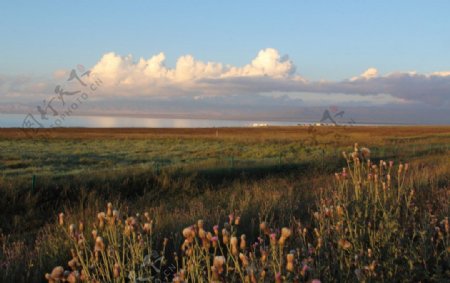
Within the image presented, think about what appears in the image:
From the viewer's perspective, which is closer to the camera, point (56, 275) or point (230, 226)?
point (56, 275)

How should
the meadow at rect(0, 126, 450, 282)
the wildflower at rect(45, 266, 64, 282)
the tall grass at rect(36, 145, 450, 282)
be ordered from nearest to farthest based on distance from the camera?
the wildflower at rect(45, 266, 64, 282), the tall grass at rect(36, 145, 450, 282), the meadow at rect(0, 126, 450, 282)

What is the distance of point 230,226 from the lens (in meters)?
3.26

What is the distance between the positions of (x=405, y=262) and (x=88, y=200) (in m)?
9.12

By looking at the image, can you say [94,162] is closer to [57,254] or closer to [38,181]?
[38,181]

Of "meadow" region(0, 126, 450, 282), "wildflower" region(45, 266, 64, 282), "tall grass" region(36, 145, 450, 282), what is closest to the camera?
"wildflower" region(45, 266, 64, 282)

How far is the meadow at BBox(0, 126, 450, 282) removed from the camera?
9.55 ft

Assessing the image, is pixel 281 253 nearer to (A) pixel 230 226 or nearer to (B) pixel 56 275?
(A) pixel 230 226

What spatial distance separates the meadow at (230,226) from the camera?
2912 mm

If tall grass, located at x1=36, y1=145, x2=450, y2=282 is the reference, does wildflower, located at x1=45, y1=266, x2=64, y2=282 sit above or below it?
above

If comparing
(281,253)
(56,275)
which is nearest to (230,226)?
(281,253)

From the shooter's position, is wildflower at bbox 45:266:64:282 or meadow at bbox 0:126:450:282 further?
meadow at bbox 0:126:450:282

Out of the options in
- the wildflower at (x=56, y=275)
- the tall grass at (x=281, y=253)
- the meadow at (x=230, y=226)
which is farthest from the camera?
the meadow at (x=230, y=226)

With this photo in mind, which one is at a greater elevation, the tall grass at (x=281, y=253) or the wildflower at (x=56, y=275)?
the wildflower at (x=56, y=275)

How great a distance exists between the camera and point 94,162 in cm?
2519
